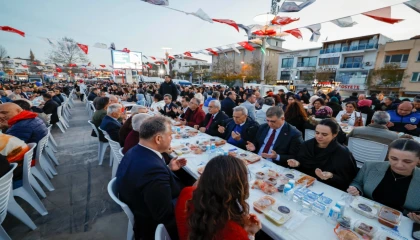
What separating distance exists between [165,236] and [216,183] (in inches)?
23.2

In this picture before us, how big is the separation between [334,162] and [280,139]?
0.88 meters

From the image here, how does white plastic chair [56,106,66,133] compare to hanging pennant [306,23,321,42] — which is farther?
hanging pennant [306,23,321,42]

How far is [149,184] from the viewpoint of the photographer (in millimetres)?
1470

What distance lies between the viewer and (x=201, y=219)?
1.02m

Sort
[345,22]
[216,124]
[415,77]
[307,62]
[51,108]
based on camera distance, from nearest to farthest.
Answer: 1. [216,124]
2. [345,22]
3. [51,108]
4. [415,77]
5. [307,62]

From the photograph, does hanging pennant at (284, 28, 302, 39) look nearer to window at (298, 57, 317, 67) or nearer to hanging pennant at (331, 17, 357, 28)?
hanging pennant at (331, 17, 357, 28)

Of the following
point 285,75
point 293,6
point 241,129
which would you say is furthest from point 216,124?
point 285,75

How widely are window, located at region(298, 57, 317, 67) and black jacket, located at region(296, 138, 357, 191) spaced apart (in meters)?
36.8

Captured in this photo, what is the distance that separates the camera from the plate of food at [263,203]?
1.54 metres

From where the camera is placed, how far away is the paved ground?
2.44m

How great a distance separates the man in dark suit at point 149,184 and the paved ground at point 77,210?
1.17 meters

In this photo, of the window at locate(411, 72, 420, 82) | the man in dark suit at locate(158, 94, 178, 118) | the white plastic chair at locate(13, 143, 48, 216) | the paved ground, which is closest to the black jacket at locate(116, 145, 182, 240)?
the paved ground

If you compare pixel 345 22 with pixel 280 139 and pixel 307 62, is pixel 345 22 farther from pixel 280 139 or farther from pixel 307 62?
pixel 307 62

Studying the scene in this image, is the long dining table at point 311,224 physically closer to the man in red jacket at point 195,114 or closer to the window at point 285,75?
the man in red jacket at point 195,114
